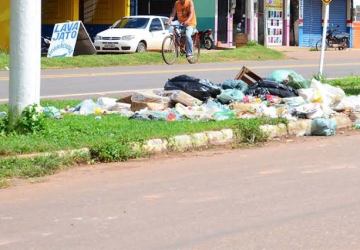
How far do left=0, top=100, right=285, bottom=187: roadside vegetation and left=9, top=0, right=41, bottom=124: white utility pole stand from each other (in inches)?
16.0

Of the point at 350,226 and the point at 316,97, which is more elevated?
the point at 316,97

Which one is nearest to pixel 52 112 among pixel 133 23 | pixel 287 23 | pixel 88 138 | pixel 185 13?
pixel 88 138

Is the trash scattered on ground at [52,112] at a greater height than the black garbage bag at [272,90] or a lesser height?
lesser

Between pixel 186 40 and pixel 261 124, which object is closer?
pixel 261 124

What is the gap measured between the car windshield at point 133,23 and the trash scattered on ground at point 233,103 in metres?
14.9

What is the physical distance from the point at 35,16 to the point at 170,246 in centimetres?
467

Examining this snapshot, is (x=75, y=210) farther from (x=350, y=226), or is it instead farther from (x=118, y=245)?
(x=350, y=226)

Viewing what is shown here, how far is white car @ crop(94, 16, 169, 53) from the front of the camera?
2680 cm

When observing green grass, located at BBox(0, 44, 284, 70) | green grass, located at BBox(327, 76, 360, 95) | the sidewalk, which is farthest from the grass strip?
the sidewalk

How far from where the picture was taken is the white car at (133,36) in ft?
87.9

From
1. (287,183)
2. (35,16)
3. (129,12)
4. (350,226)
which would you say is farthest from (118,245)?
(129,12)

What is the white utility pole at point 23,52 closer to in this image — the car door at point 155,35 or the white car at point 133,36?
the white car at point 133,36

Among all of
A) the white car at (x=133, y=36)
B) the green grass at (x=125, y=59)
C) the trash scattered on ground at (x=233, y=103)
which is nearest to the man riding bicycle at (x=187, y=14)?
the green grass at (x=125, y=59)

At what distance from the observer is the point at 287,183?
24.8 feet
